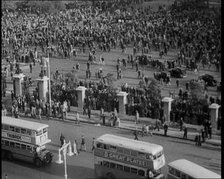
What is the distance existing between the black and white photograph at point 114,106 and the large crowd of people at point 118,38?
0.13 m

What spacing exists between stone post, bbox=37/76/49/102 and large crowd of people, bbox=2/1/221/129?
1.76 ft

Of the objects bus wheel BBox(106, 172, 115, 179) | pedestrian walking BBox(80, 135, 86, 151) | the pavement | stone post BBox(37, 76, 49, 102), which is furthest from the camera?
stone post BBox(37, 76, 49, 102)

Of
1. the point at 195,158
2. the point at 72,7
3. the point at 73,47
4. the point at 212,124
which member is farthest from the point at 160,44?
the point at 72,7

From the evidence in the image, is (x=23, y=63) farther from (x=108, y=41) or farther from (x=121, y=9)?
(x=121, y=9)

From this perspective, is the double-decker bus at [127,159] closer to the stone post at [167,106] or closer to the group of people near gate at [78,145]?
the group of people near gate at [78,145]

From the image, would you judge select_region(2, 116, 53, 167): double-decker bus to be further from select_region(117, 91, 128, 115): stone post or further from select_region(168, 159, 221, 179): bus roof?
select_region(117, 91, 128, 115): stone post

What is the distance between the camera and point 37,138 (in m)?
21.6

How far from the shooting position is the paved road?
2088 cm

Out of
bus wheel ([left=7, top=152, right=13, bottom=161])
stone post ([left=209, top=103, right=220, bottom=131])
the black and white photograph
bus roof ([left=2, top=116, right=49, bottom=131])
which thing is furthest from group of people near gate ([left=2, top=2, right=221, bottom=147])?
bus wheel ([left=7, top=152, right=13, bottom=161])

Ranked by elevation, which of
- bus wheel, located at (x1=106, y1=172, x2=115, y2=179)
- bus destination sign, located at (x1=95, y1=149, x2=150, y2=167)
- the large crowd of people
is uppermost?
the large crowd of people

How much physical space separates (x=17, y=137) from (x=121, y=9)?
63.2m

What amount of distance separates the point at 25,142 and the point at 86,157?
9.28ft

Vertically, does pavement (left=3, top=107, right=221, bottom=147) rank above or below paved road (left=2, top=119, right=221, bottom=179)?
above

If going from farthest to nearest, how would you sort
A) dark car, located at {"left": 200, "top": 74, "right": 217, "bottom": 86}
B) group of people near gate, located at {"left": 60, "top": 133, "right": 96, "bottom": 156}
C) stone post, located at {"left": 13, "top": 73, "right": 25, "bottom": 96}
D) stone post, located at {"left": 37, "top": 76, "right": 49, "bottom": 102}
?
1. dark car, located at {"left": 200, "top": 74, "right": 217, "bottom": 86}
2. stone post, located at {"left": 13, "top": 73, "right": 25, "bottom": 96}
3. stone post, located at {"left": 37, "top": 76, "right": 49, "bottom": 102}
4. group of people near gate, located at {"left": 60, "top": 133, "right": 96, "bottom": 156}
